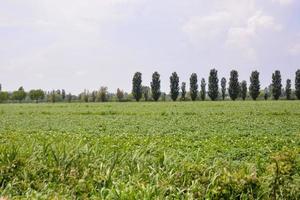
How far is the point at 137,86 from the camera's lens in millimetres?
114688

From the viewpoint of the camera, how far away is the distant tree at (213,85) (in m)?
111

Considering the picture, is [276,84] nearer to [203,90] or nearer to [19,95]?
[203,90]

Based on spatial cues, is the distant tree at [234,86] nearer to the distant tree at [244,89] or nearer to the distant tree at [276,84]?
the distant tree at [244,89]

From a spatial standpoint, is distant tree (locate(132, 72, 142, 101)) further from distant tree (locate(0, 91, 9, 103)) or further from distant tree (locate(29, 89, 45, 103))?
distant tree (locate(0, 91, 9, 103))

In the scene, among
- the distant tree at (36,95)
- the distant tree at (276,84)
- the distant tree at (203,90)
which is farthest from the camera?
the distant tree at (36,95)

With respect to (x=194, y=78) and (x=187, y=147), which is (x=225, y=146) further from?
(x=194, y=78)

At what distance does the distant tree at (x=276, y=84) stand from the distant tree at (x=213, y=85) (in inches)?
591

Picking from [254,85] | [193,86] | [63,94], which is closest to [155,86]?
[193,86]

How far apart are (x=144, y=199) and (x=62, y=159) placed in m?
2.87

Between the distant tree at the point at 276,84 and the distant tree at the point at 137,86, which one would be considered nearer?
the distant tree at the point at 276,84

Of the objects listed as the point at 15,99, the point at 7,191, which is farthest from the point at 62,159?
the point at 15,99

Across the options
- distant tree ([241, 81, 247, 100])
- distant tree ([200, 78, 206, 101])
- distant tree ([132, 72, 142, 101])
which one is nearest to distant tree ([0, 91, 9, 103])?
distant tree ([132, 72, 142, 101])

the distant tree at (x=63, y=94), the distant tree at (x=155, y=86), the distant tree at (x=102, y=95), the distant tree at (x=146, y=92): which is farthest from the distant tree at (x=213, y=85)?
the distant tree at (x=63, y=94)

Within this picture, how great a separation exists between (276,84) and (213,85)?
55.3 ft
